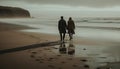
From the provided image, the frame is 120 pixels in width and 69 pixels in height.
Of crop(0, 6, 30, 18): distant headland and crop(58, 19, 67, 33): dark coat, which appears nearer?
crop(58, 19, 67, 33): dark coat

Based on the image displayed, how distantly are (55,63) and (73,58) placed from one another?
4.43ft

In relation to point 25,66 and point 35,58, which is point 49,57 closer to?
point 35,58

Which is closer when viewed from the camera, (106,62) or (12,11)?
(106,62)

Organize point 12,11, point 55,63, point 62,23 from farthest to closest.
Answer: point 12,11 < point 62,23 < point 55,63

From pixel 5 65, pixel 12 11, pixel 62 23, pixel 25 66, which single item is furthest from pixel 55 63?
pixel 12 11

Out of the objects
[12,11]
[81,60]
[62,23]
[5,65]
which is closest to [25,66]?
[5,65]

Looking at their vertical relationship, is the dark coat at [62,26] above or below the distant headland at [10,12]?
above

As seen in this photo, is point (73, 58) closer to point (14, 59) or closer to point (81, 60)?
point (81, 60)

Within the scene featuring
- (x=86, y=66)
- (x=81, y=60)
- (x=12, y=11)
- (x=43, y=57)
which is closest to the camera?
(x=86, y=66)

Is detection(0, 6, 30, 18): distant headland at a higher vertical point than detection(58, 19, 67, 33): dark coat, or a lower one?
lower

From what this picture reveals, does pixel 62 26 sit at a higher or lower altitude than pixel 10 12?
higher

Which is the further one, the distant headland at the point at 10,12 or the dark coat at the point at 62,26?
the distant headland at the point at 10,12

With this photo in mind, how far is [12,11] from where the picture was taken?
17912cm

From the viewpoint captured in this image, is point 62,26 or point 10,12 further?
point 10,12
